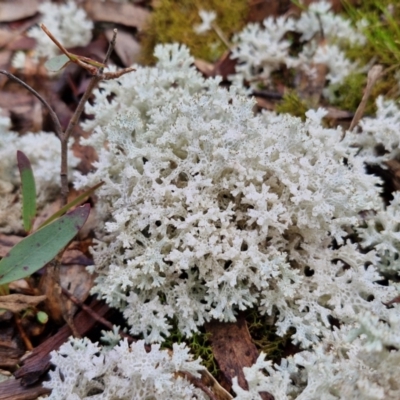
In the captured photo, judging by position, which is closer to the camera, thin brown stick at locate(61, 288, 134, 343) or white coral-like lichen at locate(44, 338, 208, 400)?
white coral-like lichen at locate(44, 338, 208, 400)

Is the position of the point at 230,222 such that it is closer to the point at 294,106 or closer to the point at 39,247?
the point at 39,247

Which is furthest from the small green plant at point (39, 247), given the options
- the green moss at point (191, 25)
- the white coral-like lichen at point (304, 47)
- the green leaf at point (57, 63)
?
the green moss at point (191, 25)

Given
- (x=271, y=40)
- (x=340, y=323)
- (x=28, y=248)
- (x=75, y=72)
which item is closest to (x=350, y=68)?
(x=271, y=40)

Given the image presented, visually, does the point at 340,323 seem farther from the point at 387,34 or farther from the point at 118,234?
the point at 387,34

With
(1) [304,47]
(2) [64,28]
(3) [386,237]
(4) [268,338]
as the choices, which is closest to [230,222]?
(4) [268,338]

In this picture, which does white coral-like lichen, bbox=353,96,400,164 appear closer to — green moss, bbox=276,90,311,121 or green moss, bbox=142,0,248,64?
green moss, bbox=276,90,311,121

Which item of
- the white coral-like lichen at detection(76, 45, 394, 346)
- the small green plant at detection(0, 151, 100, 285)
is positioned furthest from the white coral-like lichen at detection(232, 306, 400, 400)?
the small green plant at detection(0, 151, 100, 285)
